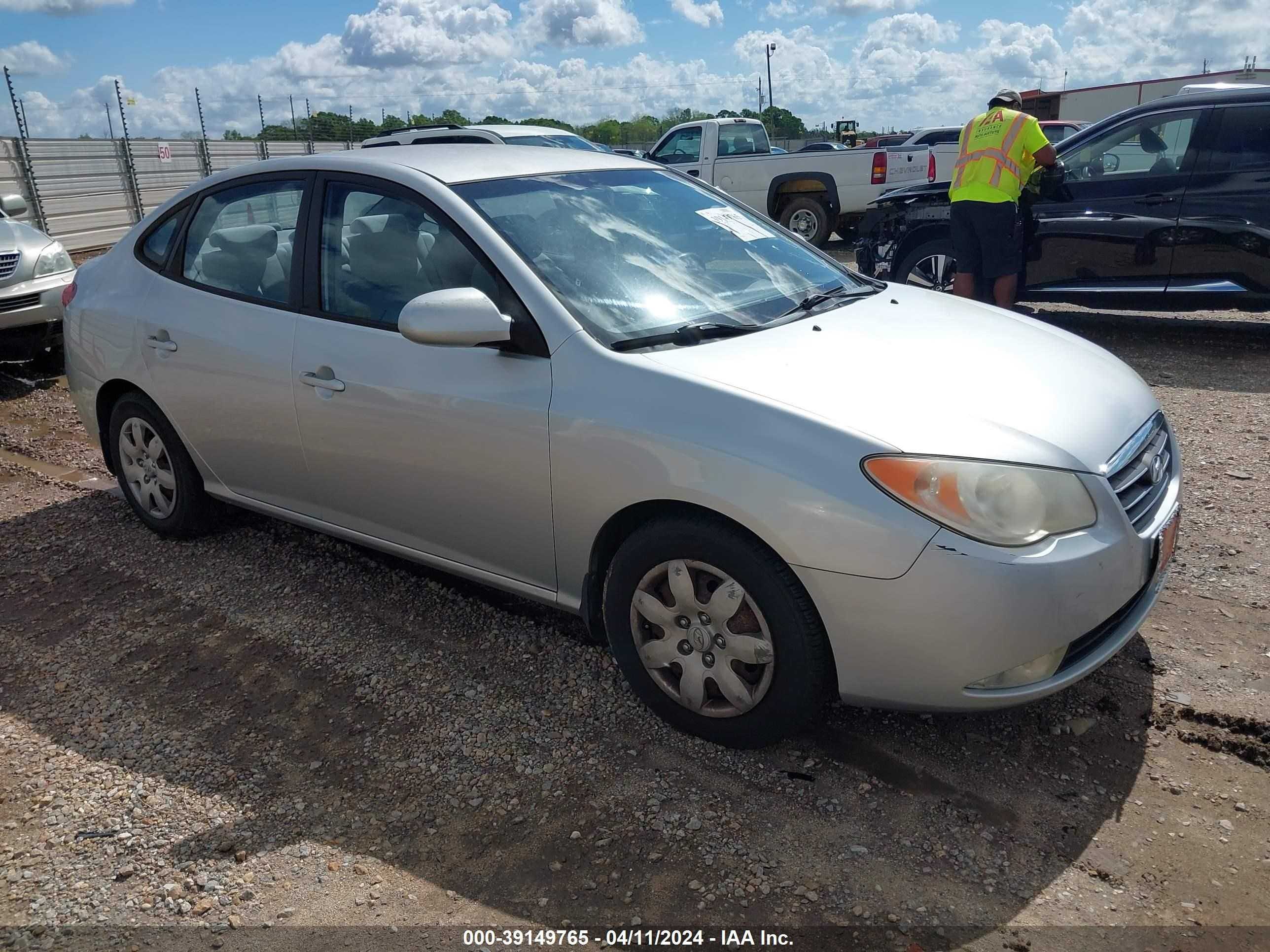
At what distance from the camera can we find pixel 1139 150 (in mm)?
7480

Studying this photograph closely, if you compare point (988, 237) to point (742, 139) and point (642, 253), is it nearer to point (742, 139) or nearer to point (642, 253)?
point (642, 253)

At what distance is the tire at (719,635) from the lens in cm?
265

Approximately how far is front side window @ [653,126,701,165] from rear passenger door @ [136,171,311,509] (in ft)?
40.9

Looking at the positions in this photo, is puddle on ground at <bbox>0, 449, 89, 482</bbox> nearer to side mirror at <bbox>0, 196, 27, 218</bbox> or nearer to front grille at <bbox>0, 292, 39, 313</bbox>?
front grille at <bbox>0, 292, 39, 313</bbox>

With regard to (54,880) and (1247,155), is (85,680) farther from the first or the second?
(1247,155)

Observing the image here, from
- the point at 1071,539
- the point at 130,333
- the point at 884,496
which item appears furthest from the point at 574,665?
the point at 130,333

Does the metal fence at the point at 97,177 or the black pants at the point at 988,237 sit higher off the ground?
the metal fence at the point at 97,177

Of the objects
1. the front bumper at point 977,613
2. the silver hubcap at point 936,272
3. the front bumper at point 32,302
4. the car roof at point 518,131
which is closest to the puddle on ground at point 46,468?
the front bumper at point 32,302

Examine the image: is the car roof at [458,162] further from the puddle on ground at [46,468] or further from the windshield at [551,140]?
the windshield at [551,140]

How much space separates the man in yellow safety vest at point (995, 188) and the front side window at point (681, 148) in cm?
886

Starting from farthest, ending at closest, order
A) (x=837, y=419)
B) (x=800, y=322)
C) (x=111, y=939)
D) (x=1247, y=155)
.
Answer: (x=1247, y=155) < (x=800, y=322) < (x=837, y=419) < (x=111, y=939)

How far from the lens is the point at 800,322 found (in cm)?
332

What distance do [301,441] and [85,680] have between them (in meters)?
1.14

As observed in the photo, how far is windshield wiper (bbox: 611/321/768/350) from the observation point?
2984 millimetres
